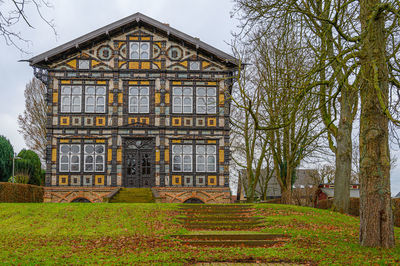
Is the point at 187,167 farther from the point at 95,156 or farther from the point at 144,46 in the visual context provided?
the point at 144,46

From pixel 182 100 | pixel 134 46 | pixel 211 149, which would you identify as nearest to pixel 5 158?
pixel 134 46

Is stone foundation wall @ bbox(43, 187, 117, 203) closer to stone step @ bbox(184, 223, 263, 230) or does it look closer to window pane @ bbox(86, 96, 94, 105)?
window pane @ bbox(86, 96, 94, 105)

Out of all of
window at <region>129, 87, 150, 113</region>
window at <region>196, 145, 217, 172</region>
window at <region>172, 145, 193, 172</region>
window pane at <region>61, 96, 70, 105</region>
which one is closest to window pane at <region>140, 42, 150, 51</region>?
window at <region>129, 87, 150, 113</region>

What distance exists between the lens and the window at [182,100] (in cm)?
2725

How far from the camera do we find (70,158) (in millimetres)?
26625

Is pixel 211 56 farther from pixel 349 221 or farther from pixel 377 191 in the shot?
pixel 377 191

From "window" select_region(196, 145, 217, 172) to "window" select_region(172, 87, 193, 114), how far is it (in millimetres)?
2464

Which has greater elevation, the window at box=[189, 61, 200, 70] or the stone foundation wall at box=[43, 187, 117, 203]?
the window at box=[189, 61, 200, 70]

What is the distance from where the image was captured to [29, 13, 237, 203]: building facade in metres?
26.6

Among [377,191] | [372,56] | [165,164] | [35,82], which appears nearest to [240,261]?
[377,191]

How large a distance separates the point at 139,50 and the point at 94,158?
23.9 feet

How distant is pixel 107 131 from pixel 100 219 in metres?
10.8

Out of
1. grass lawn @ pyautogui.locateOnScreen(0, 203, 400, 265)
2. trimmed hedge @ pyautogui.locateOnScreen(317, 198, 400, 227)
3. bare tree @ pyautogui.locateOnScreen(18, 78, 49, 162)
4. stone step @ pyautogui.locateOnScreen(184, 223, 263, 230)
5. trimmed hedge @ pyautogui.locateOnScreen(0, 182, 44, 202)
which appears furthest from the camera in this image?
bare tree @ pyautogui.locateOnScreen(18, 78, 49, 162)

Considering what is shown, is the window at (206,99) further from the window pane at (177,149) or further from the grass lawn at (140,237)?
the grass lawn at (140,237)
